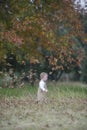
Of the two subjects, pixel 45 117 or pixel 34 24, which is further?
pixel 34 24

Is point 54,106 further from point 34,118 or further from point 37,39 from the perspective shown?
point 37,39

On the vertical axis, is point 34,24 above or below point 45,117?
below

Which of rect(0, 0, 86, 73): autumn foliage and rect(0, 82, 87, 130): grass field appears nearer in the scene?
rect(0, 82, 87, 130): grass field

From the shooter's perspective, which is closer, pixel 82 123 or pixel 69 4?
pixel 82 123

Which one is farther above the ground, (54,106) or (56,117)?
(56,117)

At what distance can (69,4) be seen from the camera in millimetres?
18219

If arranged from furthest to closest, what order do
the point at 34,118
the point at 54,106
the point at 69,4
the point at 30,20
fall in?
the point at 69,4
the point at 30,20
the point at 54,106
the point at 34,118

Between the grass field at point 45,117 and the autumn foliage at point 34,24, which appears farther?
the autumn foliage at point 34,24

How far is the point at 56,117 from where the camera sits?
1041 cm

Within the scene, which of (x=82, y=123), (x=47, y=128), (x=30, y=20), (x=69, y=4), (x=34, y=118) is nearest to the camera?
(x=47, y=128)

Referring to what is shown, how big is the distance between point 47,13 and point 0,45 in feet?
8.28

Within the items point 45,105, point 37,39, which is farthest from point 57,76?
point 45,105

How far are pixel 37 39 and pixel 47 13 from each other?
1.30 metres

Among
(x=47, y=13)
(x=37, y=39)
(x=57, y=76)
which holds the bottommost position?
(x=57, y=76)
